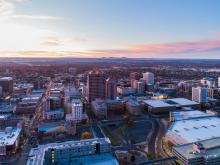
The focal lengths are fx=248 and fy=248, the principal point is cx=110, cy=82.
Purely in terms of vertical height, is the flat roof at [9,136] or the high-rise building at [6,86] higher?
the high-rise building at [6,86]

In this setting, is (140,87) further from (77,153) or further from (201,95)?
(77,153)

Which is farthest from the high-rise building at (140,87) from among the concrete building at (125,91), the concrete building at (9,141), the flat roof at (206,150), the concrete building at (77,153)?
the concrete building at (77,153)

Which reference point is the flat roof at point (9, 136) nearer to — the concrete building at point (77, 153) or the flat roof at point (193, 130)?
the concrete building at point (77, 153)

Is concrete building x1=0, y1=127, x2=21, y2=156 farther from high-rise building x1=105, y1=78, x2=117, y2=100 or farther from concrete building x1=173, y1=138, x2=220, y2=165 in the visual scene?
high-rise building x1=105, y1=78, x2=117, y2=100

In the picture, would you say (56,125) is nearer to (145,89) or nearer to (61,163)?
(61,163)

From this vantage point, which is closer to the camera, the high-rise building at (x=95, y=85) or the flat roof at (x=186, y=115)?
the flat roof at (x=186, y=115)

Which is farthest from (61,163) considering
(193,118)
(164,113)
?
(164,113)

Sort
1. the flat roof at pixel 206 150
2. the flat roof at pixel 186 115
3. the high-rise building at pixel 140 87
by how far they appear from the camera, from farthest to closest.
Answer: the high-rise building at pixel 140 87 < the flat roof at pixel 186 115 < the flat roof at pixel 206 150
